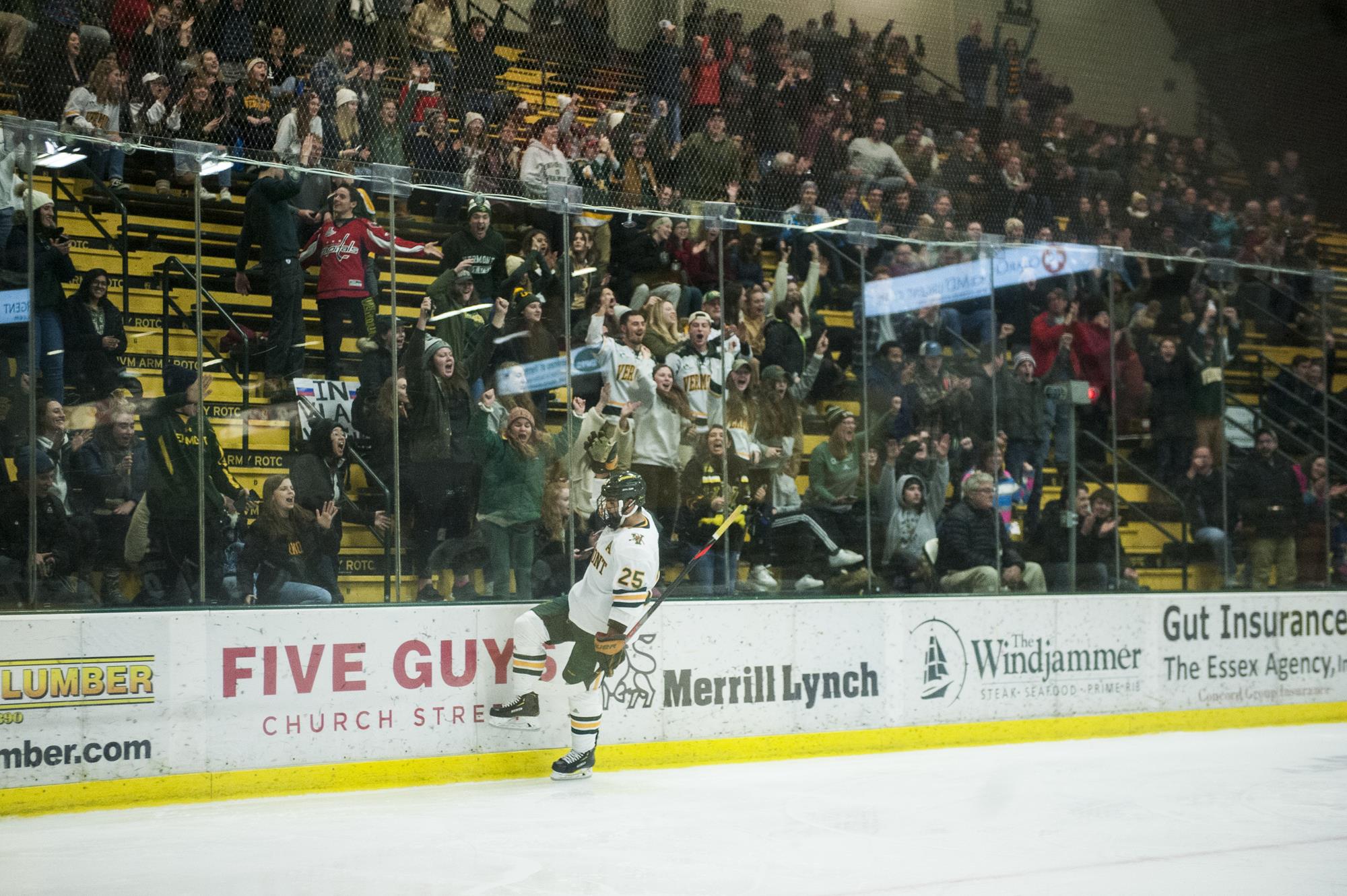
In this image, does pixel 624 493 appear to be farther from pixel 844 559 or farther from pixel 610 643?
pixel 844 559

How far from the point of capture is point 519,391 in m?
7.44

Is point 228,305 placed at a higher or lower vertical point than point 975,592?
higher

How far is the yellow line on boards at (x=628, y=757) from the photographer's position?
6246 millimetres

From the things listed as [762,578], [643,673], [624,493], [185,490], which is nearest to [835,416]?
[762,578]

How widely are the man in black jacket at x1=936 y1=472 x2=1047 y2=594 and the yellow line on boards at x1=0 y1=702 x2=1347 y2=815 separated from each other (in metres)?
0.84

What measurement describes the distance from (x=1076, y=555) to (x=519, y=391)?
387 cm

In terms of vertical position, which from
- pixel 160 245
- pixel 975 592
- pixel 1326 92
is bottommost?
pixel 975 592

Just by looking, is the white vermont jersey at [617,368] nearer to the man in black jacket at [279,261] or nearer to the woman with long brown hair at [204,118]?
the man in black jacket at [279,261]

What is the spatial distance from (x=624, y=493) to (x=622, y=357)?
1.03 m

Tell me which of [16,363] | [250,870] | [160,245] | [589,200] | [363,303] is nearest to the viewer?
[250,870]

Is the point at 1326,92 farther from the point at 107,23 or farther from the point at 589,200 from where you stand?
the point at 107,23

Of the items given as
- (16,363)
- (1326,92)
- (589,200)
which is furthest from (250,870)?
(1326,92)

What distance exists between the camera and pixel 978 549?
8.70 m

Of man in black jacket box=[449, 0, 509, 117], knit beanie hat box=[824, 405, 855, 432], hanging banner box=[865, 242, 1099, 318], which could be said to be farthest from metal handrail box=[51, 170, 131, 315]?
hanging banner box=[865, 242, 1099, 318]
